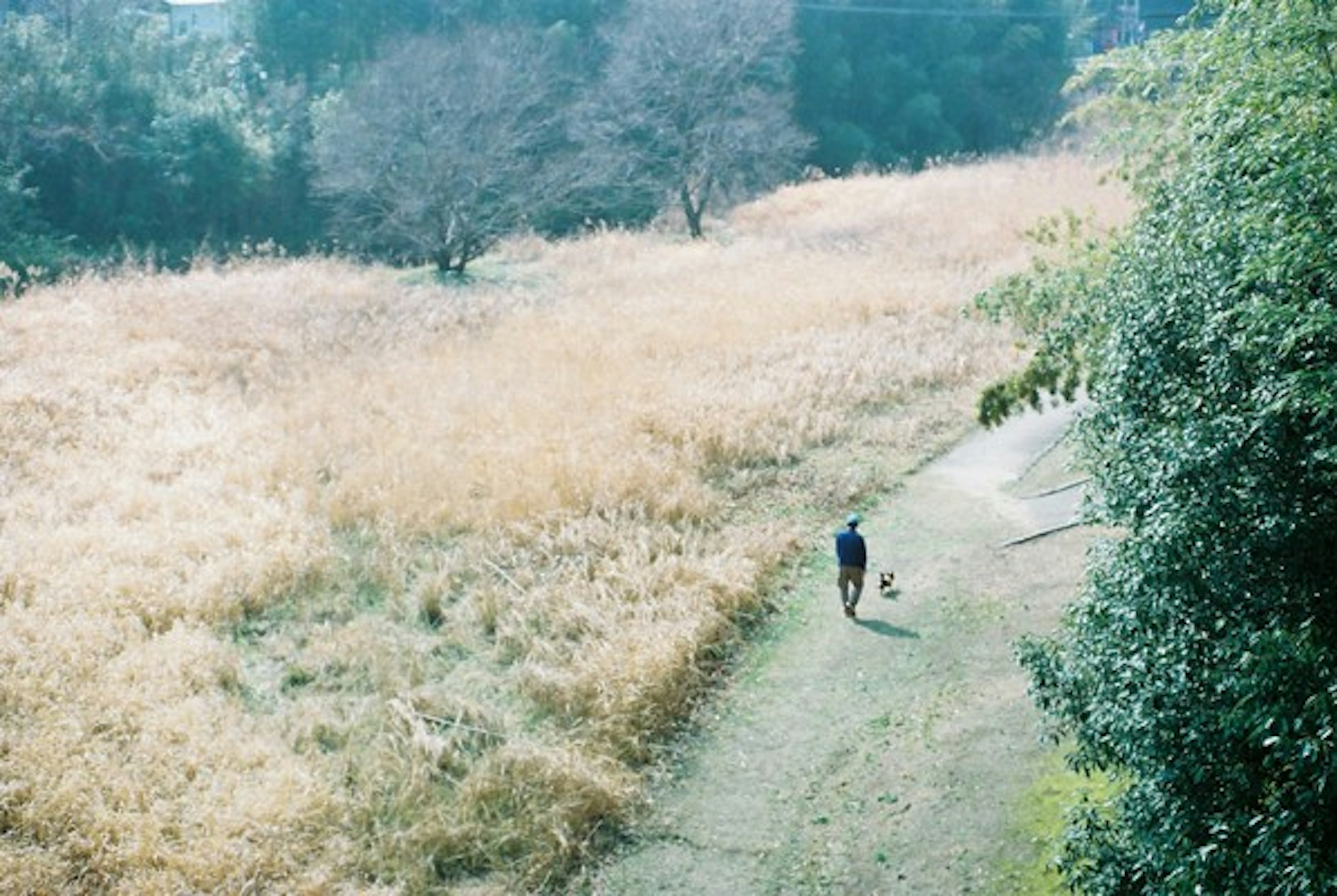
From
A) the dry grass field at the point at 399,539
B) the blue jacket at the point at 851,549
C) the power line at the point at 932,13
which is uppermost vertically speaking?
the power line at the point at 932,13

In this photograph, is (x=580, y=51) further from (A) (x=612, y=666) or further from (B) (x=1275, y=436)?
(B) (x=1275, y=436)

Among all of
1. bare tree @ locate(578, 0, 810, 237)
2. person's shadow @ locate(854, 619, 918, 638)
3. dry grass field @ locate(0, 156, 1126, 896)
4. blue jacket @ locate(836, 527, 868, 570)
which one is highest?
bare tree @ locate(578, 0, 810, 237)

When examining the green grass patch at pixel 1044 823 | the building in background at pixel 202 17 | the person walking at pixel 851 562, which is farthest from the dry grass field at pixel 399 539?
the building in background at pixel 202 17

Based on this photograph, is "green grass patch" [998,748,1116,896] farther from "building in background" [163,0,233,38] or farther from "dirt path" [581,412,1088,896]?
"building in background" [163,0,233,38]

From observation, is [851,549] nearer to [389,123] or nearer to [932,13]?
[389,123]

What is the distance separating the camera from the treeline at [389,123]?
31812mm

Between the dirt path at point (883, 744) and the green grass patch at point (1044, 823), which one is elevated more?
the green grass patch at point (1044, 823)

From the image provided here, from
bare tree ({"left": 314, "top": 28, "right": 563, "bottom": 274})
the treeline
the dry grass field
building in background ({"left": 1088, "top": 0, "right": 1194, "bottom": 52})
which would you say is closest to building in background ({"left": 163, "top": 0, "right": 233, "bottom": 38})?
the treeline

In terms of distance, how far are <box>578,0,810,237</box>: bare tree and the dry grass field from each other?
476 inches

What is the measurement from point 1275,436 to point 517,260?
27883 mm

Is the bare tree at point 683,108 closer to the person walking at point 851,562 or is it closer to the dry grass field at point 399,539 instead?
the dry grass field at point 399,539

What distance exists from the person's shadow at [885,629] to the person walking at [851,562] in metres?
0.16

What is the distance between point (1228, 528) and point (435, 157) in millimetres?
27080

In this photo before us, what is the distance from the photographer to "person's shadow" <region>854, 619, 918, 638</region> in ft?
42.1
